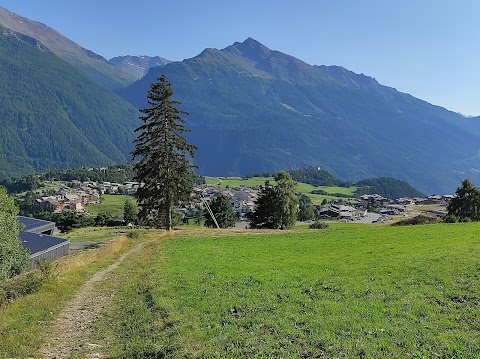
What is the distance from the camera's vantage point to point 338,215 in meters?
198

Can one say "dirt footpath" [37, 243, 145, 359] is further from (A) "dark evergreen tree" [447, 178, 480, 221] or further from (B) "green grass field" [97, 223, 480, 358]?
(A) "dark evergreen tree" [447, 178, 480, 221]

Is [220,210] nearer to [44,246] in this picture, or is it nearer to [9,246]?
[44,246]

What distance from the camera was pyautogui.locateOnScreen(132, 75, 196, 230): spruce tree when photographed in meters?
53.6

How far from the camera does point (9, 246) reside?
3741 cm

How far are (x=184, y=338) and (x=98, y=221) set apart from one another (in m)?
127

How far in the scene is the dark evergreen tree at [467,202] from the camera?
272ft

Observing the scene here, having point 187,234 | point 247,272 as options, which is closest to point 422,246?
point 247,272

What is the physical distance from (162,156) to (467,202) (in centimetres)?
6455

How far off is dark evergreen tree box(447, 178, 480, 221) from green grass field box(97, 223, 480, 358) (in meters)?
57.8

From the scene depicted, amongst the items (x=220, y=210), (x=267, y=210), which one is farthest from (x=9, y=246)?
(x=220, y=210)

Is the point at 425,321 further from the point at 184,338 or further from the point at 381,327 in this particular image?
the point at 184,338

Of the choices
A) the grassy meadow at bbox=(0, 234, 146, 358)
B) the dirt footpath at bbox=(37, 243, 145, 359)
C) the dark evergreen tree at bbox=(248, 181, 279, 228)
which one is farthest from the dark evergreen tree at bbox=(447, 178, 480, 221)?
the dirt footpath at bbox=(37, 243, 145, 359)

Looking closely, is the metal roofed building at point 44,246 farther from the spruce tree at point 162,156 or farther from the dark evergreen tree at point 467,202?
the dark evergreen tree at point 467,202

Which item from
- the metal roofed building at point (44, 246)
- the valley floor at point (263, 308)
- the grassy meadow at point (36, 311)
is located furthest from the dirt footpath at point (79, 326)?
the metal roofed building at point (44, 246)
